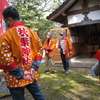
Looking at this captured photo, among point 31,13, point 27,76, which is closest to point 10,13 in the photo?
point 27,76

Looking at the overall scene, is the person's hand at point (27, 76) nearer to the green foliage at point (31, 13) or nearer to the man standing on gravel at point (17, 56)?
the man standing on gravel at point (17, 56)

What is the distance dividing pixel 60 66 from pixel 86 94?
390 centimetres

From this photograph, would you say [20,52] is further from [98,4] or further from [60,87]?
[98,4]

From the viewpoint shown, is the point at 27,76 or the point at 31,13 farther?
the point at 31,13

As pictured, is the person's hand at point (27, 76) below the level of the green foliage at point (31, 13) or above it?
below

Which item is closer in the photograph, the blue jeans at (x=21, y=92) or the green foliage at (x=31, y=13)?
the blue jeans at (x=21, y=92)

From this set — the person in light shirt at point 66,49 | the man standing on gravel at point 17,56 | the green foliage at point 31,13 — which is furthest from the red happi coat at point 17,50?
the green foliage at point 31,13

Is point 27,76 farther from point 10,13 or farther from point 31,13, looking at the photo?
point 31,13

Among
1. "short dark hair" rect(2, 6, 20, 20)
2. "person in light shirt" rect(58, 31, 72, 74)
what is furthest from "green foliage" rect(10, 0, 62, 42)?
"short dark hair" rect(2, 6, 20, 20)

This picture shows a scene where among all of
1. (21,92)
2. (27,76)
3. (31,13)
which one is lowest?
(21,92)

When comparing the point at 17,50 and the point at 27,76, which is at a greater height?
the point at 17,50

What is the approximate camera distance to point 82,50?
10195mm

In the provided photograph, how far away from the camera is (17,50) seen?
1489mm

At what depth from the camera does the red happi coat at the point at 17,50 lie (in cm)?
140
